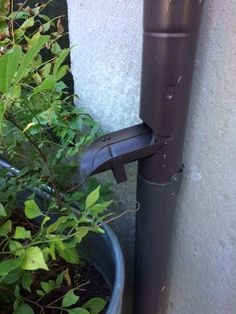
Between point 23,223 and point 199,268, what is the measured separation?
0.49 m

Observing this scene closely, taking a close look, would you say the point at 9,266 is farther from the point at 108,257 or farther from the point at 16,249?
the point at 108,257

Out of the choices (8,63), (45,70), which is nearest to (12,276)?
(8,63)

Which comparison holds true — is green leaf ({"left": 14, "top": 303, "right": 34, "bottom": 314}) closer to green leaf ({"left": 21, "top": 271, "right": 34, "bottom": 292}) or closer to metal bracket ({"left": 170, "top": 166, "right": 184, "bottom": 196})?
green leaf ({"left": 21, "top": 271, "right": 34, "bottom": 292})

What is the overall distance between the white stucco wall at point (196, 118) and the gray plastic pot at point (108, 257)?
18cm

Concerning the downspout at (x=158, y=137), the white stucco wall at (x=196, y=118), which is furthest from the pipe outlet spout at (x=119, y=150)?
the white stucco wall at (x=196, y=118)

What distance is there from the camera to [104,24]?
86 cm

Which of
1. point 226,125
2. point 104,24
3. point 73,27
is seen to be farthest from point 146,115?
point 73,27

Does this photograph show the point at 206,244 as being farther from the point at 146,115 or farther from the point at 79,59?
the point at 79,59

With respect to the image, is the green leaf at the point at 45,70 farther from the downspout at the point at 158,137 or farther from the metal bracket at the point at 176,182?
the metal bracket at the point at 176,182

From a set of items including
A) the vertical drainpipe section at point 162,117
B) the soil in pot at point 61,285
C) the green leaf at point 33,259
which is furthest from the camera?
the soil in pot at point 61,285

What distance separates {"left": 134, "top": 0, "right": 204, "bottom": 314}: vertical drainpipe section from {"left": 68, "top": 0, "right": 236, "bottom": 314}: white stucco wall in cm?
5

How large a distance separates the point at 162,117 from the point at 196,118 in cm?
11

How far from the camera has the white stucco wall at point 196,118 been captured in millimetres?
698

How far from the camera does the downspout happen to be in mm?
627
